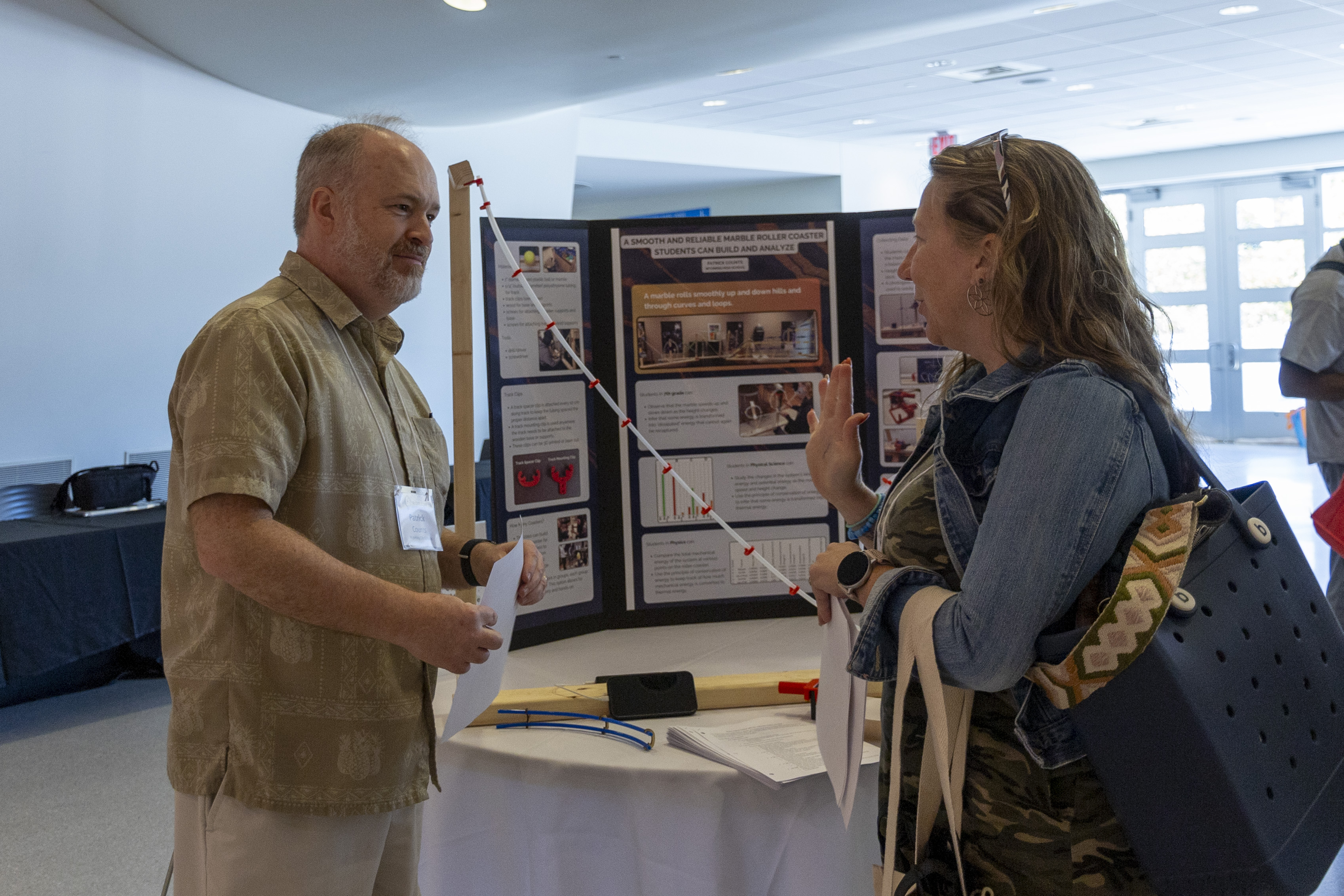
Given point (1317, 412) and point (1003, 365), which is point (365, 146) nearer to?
point (1003, 365)

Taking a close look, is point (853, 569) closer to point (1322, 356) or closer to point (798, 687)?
point (798, 687)

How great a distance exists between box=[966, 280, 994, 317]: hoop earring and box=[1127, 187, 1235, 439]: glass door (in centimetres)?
1307

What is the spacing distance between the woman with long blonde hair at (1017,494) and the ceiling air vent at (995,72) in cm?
760

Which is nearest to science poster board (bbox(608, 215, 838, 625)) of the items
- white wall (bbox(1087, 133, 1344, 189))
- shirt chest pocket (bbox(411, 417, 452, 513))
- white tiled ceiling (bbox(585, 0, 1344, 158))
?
shirt chest pocket (bbox(411, 417, 452, 513))

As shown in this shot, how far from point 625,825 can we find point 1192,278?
45.0 ft

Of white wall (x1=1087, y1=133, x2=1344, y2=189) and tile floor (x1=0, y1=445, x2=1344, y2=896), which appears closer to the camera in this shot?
tile floor (x1=0, y1=445, x2=1344, y2=896)

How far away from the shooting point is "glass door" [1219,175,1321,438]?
12.2 m

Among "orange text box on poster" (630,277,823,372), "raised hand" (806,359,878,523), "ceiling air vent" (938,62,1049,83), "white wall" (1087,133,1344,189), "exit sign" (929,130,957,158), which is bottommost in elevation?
"raised hand" (806,359,878,523)

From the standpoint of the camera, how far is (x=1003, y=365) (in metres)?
1.17

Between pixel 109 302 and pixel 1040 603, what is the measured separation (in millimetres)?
5466

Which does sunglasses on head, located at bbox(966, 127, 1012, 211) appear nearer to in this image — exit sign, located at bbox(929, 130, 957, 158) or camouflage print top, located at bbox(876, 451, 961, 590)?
camouflage print top, located at bbox(876, 451, 961, 590)

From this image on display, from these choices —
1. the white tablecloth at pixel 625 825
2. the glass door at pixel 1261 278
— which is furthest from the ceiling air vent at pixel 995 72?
the white tablecloth at pixel 625 825

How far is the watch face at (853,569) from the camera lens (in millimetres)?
1208

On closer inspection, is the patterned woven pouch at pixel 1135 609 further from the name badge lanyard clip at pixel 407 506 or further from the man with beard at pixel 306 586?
the name badge lanyard clip at pixel 407 506
